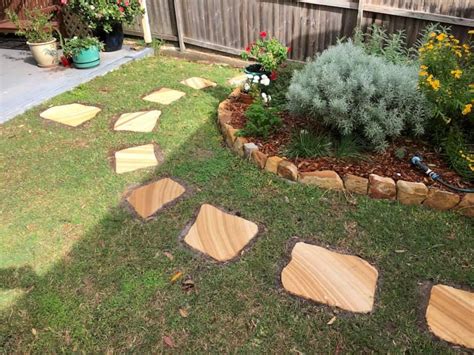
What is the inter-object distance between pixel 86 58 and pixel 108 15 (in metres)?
0.66

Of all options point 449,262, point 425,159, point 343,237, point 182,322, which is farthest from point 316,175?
point 182,322

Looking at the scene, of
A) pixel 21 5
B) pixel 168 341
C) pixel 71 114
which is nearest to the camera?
pixel 168 341

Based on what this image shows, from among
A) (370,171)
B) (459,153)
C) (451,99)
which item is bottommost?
(370,171)

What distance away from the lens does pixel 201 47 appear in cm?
584

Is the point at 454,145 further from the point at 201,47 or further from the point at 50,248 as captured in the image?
the point at 201,47

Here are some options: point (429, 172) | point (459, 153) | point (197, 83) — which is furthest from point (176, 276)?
point (197, 83)

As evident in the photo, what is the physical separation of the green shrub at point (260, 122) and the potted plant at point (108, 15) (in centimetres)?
303

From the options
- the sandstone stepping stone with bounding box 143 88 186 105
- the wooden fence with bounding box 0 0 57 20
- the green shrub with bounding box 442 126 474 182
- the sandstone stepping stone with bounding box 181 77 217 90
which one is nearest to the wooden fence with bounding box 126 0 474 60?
the sandstone stepping stone with bounding box 181 77 217 90

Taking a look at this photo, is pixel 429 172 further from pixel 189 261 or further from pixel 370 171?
pixel 189 261

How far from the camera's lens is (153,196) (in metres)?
2.93

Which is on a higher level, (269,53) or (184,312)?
(269,53)

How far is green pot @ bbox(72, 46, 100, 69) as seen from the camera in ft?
16.7

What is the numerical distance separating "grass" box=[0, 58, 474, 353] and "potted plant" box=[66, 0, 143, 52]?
247 cm

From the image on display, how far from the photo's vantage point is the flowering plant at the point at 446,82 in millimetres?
2752
